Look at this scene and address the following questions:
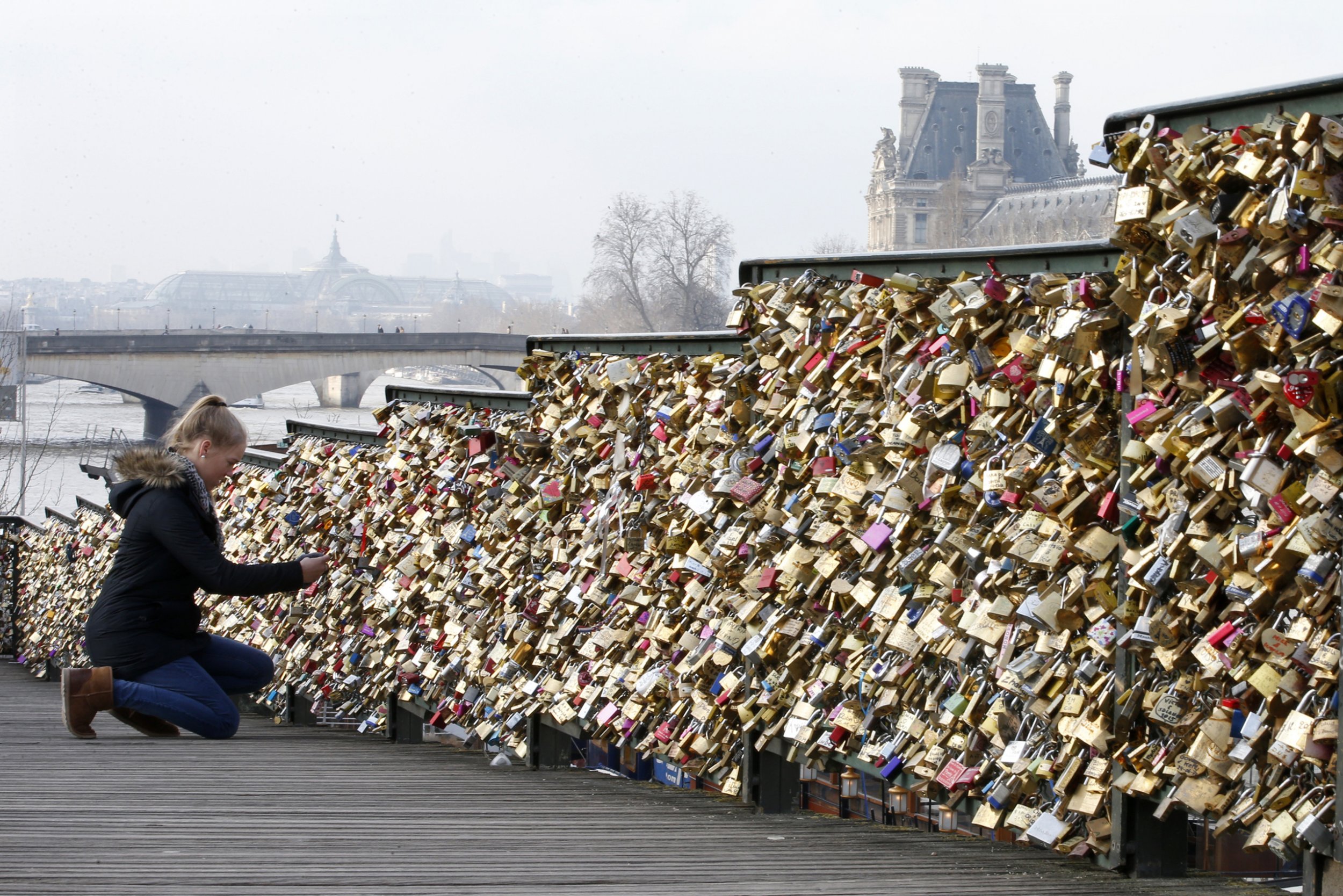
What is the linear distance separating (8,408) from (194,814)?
50.7 m

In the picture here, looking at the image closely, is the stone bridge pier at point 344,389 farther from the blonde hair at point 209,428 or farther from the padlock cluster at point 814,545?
the blonde hair at point 209,428

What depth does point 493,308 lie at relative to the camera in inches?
6880

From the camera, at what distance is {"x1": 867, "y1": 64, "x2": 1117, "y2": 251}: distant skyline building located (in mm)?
103812

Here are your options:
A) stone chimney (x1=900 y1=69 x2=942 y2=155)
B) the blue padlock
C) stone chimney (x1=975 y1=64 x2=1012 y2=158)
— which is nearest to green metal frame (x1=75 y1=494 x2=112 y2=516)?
the blue padlock

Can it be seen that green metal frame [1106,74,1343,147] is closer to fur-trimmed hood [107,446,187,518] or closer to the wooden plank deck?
the wooden plank deck

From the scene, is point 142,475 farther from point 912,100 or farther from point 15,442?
point 912,100

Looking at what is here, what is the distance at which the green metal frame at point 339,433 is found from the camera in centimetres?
707

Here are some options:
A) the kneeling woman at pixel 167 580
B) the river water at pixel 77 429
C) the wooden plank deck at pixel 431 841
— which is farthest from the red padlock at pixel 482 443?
the river water at pixel 77 429

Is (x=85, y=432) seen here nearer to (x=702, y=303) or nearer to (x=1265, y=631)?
(x=702, y=303)

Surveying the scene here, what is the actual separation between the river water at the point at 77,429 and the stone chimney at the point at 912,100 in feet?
167

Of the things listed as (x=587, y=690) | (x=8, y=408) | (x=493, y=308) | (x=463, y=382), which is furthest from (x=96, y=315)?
(x=587, y=690)

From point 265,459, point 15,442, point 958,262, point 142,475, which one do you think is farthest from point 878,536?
point 15,442

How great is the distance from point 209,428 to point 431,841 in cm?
236

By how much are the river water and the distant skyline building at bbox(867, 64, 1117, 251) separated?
4490 cm
